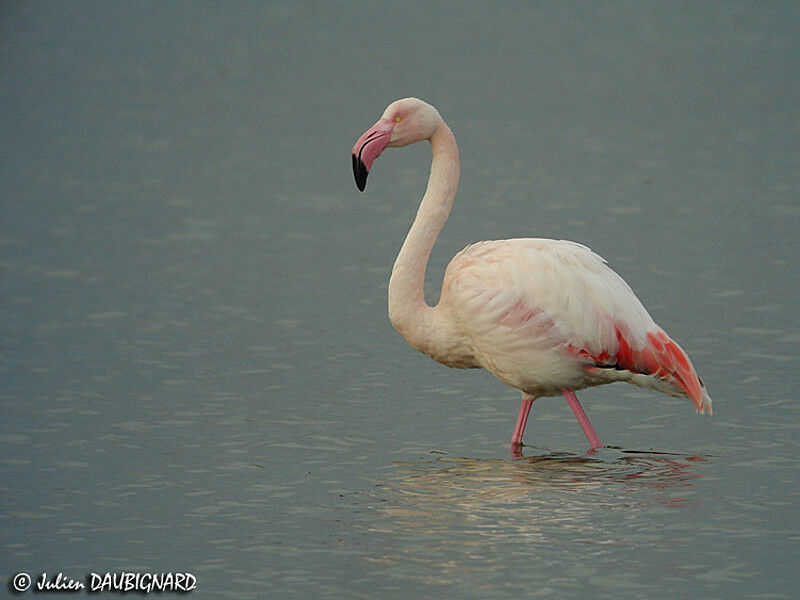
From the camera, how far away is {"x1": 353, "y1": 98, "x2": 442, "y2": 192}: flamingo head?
934 cm

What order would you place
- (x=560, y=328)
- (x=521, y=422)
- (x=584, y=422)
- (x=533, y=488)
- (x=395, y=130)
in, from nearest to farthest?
(x=533, y=488) → (x=560, y=328) → (x=584, y=422) → (x=521, y=422) → (x=395, y=130)

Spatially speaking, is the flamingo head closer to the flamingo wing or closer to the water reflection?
the flamingo wing

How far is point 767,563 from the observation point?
680 centimetres

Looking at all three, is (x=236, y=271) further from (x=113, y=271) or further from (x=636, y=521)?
(x=636, y=521)

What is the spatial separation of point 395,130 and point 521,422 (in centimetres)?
188

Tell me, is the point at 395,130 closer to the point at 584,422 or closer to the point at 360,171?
the point at 360,171

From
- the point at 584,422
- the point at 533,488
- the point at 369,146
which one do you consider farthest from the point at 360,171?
the point at 533,488

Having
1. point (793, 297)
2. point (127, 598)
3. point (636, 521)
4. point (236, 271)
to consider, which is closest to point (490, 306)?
point (636, 521)

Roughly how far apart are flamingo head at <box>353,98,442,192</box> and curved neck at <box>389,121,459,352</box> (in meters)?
0.14

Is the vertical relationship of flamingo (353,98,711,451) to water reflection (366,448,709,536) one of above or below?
above

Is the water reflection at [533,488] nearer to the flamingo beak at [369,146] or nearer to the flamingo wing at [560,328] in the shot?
the flamingo wing at [560,328]

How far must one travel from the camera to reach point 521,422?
9117mm

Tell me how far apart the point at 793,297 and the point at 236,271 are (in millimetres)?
5105

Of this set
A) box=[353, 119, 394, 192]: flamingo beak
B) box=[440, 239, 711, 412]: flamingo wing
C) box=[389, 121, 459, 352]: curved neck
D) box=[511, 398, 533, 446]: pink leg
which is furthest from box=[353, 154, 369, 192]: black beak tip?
box=[511, 398, 533, 446]: pink leg
